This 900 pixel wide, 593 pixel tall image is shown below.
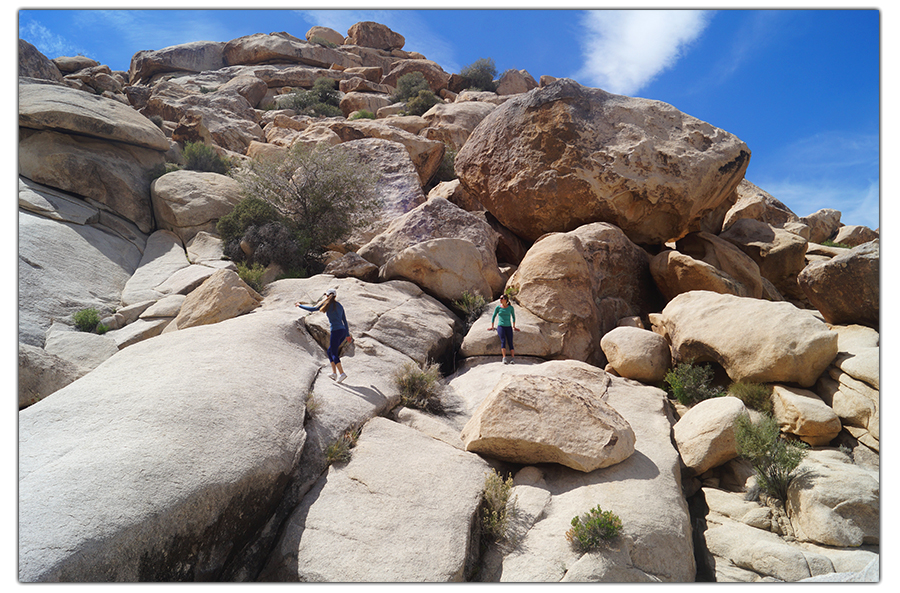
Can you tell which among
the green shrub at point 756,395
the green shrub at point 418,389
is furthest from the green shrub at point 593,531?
the green shrub at point 756,395

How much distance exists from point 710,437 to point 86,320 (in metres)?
14.0

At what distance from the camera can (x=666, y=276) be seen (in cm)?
1427

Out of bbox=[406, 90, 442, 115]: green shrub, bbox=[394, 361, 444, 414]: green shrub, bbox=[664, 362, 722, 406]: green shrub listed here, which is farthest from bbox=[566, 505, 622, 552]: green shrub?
bbox=[406, 90, 442, 115]: green shrub

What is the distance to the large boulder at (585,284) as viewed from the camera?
1244 cm

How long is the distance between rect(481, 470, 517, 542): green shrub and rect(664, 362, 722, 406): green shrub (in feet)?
18.1

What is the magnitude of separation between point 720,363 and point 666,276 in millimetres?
4675

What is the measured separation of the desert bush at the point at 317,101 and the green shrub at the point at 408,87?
5299 millimetres

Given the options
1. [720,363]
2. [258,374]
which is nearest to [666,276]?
[720,363]

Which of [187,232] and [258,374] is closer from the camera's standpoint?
[258,374]

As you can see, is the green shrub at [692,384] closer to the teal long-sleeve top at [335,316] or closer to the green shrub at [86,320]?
the teal long-sleeve top at [335,316]

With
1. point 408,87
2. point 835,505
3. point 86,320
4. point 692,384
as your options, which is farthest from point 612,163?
point 408,87

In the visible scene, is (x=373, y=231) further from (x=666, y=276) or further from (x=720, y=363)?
(x=720, y=363)

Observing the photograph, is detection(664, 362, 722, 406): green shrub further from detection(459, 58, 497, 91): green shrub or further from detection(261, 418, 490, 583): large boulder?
detection(459, 58, 497, 91): green shrub

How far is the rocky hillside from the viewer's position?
16.9 ft
